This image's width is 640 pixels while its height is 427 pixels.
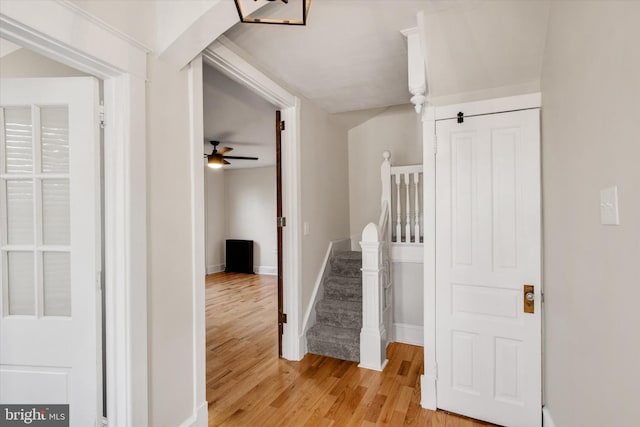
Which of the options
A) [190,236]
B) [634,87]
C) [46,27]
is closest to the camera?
[634,87]

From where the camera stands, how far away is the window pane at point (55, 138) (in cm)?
152

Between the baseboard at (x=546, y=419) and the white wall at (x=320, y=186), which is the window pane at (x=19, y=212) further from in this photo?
the baseboard at (x=546, y=419)

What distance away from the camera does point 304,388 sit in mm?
2422

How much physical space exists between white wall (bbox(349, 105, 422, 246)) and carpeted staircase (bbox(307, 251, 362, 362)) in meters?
0.76

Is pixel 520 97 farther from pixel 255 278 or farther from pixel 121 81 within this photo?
pixel 255 278

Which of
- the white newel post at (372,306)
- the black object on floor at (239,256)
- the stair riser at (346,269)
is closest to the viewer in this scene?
the white newel post at (372,306)

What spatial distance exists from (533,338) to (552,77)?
1537mm

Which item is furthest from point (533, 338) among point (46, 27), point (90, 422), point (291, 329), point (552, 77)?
point (46, 27)

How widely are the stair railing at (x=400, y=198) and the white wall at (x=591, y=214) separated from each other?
1.50 m

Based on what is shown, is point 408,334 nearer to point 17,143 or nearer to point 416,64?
point 416,64

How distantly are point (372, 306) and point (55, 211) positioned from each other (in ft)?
7.62

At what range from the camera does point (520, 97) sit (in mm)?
1948

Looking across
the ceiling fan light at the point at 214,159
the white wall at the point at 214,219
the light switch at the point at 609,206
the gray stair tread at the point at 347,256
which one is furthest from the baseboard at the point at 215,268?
the light switch at the point at 609,206

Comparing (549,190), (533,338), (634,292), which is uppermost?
(549,190)
